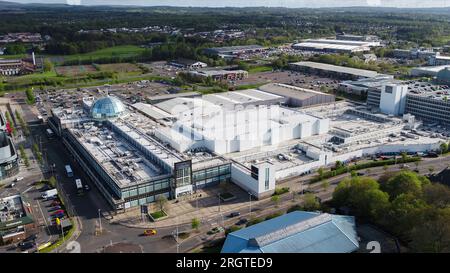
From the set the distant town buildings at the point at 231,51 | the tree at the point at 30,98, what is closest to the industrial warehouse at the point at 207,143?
the tree at the point at 30,98

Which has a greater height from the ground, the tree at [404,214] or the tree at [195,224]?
the tree at [404,214]

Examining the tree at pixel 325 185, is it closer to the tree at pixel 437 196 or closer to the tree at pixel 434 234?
the tree at pixel 437 196

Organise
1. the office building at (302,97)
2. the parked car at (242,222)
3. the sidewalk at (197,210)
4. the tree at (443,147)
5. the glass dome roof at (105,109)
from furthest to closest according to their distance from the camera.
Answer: the office building at (302,97) → the glass dome roof at (105,109) → the tree at (443,147) → the sidewalk at (197,210) → the parked car at (242,222)

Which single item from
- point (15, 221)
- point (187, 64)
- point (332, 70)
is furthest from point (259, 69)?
point (15, 221)

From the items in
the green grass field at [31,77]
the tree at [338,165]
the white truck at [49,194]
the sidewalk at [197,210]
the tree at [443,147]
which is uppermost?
the green grass field at [31,77]

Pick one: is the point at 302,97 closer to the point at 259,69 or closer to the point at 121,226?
the point at 259,69

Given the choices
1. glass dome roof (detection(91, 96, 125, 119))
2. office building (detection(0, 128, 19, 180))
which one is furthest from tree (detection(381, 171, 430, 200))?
office building (detection(0, 128, 19, 180))

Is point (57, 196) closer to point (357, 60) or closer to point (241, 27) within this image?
point (357, 60)
